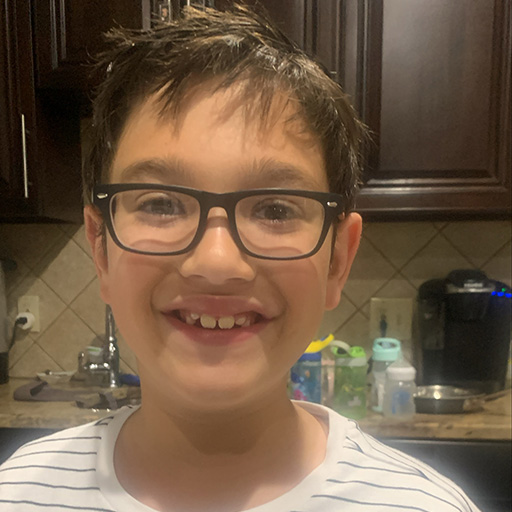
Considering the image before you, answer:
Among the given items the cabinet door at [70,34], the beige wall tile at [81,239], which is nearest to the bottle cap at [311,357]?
the beige wall tile at [81,239]

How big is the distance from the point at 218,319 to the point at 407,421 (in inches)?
36.6

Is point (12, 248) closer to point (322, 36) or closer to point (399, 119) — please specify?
point (322, 36)

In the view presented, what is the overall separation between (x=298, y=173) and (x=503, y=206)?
39.0 inches

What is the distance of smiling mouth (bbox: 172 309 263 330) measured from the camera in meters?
0.54

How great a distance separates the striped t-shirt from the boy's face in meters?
0.15

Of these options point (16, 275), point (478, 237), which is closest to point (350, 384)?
point (478, 237)

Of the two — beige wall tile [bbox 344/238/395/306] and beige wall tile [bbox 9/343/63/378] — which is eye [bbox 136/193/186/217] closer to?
beige wall tile [bbox 344/238/395/306]

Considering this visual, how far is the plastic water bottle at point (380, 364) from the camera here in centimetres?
134

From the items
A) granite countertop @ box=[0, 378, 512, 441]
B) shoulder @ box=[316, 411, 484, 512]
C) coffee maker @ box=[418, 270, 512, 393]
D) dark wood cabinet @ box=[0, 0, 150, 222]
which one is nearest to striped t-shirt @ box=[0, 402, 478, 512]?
shoulder @ box=[316, 411, 484, 512]

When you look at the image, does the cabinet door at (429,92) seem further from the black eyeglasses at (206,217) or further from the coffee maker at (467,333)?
the black eyeglasses at (206,217)

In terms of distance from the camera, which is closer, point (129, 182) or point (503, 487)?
point (129, 182)

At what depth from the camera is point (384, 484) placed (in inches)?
23.7

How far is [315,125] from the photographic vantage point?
1.98ft

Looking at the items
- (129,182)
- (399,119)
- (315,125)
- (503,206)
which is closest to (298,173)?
(315,125)
